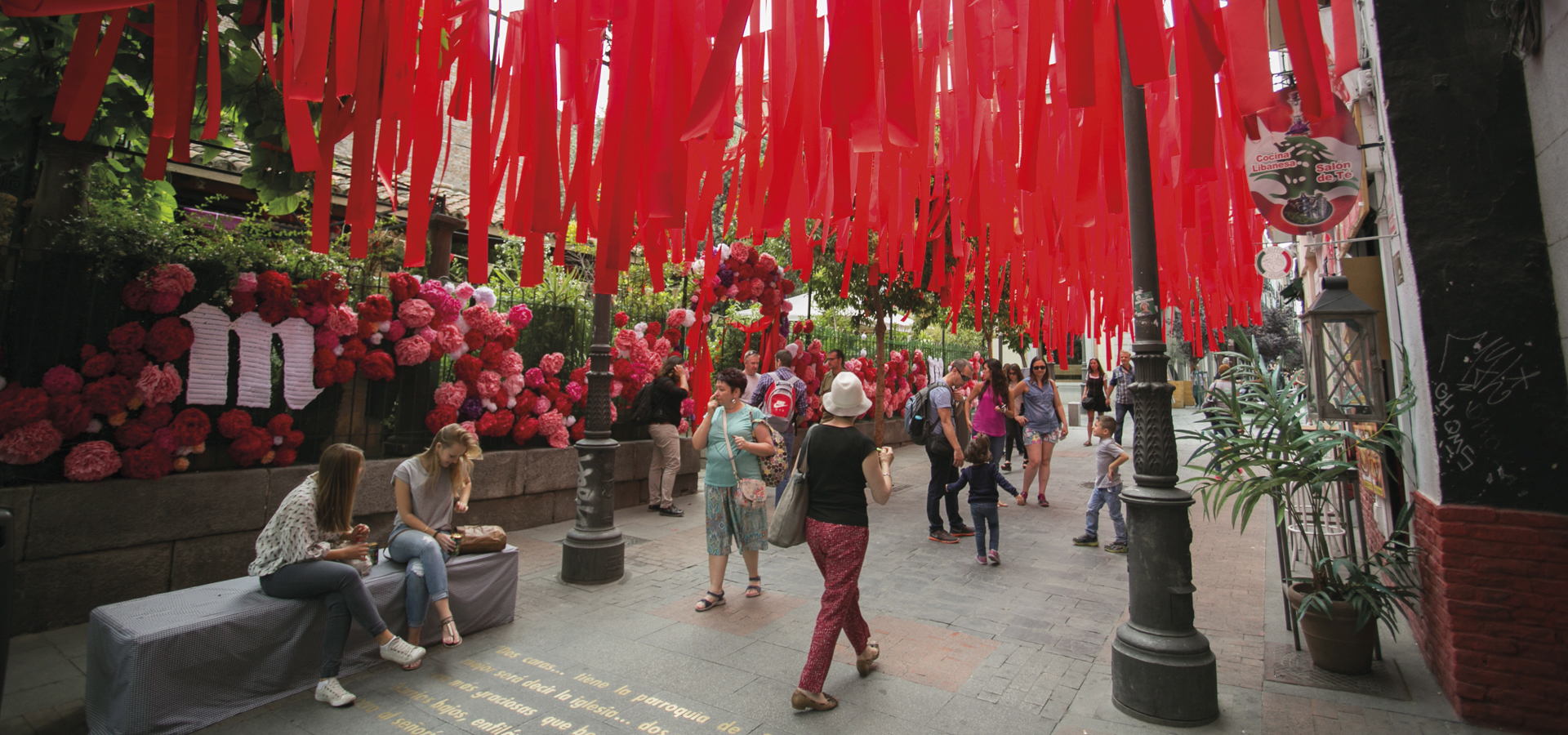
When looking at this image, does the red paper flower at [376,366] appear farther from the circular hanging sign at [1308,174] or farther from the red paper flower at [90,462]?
the circular hanging sign at [1308,174]

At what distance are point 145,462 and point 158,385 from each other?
0.52 meters

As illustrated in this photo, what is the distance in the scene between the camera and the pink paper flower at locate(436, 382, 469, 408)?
21.6ft

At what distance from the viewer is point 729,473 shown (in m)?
4.87

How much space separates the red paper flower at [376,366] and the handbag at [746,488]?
3.26 m

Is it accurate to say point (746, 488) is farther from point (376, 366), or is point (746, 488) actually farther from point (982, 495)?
point (376, 366)

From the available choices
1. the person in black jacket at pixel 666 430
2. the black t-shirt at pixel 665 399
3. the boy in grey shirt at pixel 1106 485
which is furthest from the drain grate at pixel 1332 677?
the black t-shirt at pixel 665 399

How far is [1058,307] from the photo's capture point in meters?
5.14

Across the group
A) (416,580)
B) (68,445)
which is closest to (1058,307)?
(416,580)

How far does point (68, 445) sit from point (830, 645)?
4.98 meters

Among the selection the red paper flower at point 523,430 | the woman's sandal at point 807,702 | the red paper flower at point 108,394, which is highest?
the red paper flower at point 108,394

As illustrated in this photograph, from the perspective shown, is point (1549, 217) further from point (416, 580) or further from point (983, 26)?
point (416, 580)

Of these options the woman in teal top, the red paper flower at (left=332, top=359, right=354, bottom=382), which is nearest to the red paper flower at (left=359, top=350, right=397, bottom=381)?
the red paper flower at (left=332, top=359, right=354, bottom=382)

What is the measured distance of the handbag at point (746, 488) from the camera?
4809 millimetres

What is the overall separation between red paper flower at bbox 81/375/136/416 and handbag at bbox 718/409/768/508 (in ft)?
13.0
